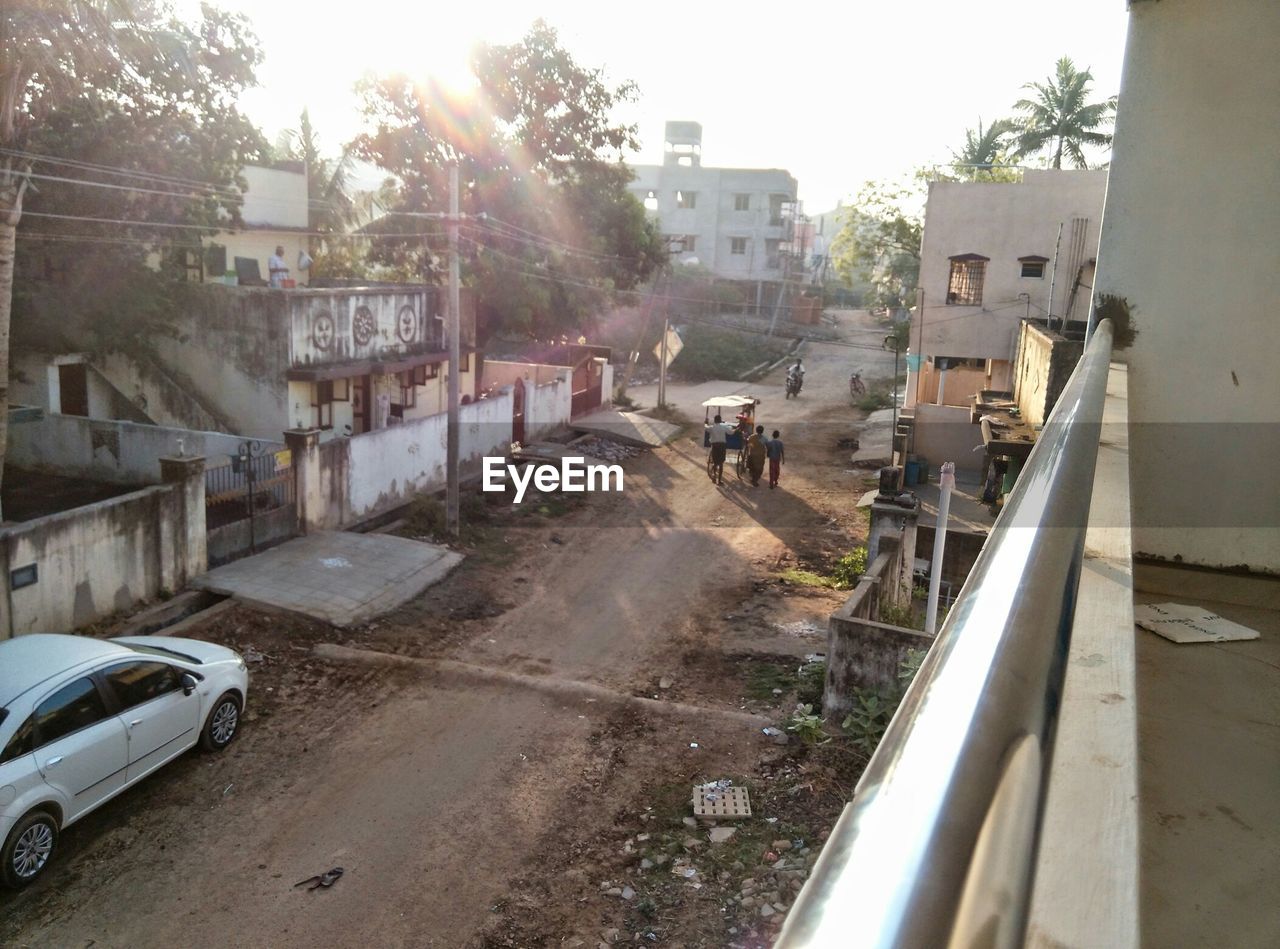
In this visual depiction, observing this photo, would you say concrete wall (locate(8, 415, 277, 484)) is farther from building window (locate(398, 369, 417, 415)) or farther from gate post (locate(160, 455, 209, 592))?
building window (locate(398, 369, 417, 415))

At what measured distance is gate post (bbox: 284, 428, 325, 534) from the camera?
50.0ft

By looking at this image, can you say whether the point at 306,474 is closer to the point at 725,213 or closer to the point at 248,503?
the point at 248,503

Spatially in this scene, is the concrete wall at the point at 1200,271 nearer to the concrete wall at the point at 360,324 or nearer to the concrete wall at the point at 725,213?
the concrete wall at the point at 360,324

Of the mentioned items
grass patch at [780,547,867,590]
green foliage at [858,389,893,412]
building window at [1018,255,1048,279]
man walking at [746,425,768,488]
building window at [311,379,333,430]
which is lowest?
grass patch at [780,547,867,590]

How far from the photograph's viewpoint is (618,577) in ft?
52.9

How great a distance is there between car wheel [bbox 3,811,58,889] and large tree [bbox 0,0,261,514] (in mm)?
11412

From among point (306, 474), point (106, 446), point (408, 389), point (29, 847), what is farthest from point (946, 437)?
point (29, 847)

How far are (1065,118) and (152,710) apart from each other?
37.8m

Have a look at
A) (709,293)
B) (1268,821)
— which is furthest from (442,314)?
(709,293)

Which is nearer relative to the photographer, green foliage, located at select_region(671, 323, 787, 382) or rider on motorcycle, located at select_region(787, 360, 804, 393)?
rider on motorcycle, located at select_region(787, 360, 804, 393)

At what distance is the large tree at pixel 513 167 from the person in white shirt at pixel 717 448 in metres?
6.33

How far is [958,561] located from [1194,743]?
997 centimetres

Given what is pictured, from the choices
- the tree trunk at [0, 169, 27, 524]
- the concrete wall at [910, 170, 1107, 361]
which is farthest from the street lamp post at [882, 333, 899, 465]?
the tree trunk at [0, 169, 27, 524]

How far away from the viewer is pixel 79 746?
789 cm
